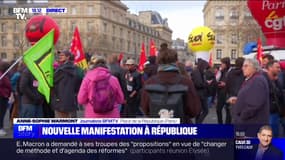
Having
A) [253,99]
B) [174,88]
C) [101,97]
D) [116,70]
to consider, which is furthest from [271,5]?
[174,88]

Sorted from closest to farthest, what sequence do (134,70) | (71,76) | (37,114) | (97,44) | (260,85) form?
1. (260,85)
2. (71,76)
3. (37,114)
4. (134,70)
5. (97,44)

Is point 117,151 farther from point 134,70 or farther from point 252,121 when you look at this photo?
point 134,70

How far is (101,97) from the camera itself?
5902 mm

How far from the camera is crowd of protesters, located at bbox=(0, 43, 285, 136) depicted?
15.5ft

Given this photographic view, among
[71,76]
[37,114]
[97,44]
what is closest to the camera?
[71,76]

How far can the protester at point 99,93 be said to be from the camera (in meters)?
5.90

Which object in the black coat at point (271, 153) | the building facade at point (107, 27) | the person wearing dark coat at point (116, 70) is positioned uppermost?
the building facade at point (107, 27)

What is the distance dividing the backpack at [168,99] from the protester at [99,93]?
1.29m

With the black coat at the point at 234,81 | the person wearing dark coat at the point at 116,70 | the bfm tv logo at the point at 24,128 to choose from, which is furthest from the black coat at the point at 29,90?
the bfm tv logo at the point at 24,128

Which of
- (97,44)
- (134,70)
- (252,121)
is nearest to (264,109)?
(252,121)

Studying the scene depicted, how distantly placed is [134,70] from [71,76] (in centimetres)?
335

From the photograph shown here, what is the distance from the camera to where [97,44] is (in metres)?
80.6

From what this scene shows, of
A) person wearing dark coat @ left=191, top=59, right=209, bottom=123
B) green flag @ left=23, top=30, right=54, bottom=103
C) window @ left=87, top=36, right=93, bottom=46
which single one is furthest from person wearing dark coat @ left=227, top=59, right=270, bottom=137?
window @ left=87, top=36, right=93, bottom=46

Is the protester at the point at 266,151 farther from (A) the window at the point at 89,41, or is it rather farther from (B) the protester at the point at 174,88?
(A) the window at the point at 89,41
